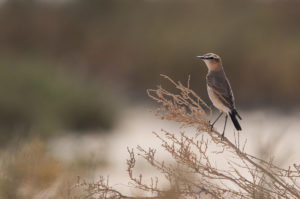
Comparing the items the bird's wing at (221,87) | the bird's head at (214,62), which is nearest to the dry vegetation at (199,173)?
the bird's wing at (221,87)

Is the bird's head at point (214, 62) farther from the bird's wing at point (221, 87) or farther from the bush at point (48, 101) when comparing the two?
the bush at point (48, 101)

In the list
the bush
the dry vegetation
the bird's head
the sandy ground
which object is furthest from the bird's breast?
the bush

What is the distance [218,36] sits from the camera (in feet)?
47.4

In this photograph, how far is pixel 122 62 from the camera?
14578 millimetres

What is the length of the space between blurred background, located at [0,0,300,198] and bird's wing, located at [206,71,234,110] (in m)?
3.78

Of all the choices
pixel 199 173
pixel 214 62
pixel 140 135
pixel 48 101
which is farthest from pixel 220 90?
pixel 48 101

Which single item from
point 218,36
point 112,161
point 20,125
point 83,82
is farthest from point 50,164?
point 218,36

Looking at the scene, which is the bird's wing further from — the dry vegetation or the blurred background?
the blurred background

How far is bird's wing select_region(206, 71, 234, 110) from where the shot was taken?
4039mm

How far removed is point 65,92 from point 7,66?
1394 mm

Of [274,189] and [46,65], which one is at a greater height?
[46,65]

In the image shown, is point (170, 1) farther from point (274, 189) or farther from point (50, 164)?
point (274, 189)

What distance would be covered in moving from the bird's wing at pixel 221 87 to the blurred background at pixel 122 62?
12.4 feet

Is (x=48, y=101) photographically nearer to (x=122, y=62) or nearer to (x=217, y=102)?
(x=122, y=62)
